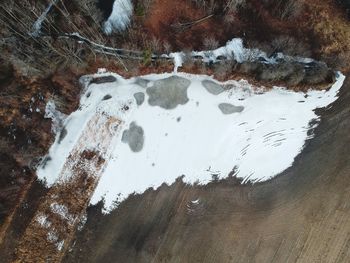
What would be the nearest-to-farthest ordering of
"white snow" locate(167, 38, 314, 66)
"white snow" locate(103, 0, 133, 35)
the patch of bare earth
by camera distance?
"white snow" locate(103, 0, 133, 35) → "white snow" locate(167, 38, 314, 66) → the patch of bare earth

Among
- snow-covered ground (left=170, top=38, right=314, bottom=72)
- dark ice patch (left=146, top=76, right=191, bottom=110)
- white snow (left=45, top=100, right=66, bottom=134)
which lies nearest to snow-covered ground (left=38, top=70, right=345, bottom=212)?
dark ice patch (left=146, top=76, right=191, bottom=110)

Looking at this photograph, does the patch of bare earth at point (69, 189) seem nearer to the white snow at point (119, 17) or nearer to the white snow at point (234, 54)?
the white snow at point (119, 17)

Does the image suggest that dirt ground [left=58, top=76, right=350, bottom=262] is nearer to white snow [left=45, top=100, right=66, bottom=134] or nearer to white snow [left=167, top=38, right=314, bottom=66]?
white snow [left=167, top=38, right=314, bottom=66]

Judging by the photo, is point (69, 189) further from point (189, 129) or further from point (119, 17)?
point (119, 17)

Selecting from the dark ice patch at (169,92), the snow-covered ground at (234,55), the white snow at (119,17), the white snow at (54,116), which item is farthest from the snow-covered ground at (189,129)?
the white snow at (119,17)

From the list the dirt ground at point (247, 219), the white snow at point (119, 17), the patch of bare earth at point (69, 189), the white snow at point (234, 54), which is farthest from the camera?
the dirt ground at point (247, 219)

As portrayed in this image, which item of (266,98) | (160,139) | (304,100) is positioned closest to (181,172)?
(160,139)

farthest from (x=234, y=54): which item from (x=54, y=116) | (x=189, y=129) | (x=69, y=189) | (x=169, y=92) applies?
(x=69, y=189)
